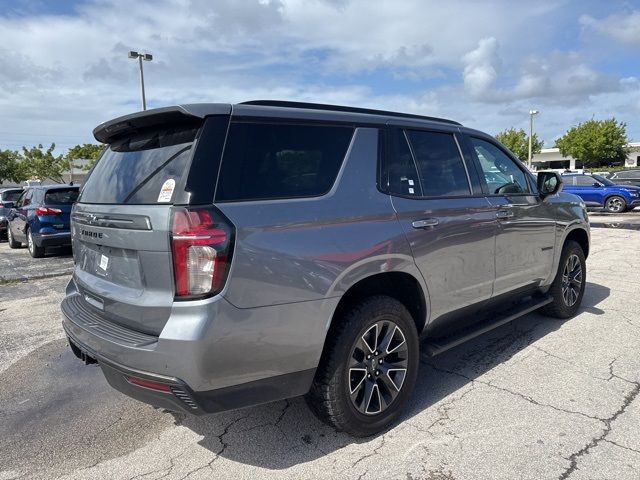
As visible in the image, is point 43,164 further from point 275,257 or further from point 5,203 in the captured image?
point 275,257

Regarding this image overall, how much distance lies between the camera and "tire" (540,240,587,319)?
496 cm

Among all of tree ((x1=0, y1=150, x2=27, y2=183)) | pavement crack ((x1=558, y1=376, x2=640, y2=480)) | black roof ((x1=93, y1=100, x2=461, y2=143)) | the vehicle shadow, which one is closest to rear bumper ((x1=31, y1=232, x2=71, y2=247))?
black roof ((x1=93, y1=100, x2=461, y2=143))

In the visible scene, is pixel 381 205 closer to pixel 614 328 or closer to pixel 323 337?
pixel 323 337

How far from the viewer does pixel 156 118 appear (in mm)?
2682

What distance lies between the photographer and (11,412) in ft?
11.5

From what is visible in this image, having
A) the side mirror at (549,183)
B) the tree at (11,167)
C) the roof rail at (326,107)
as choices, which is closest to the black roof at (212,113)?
the roof rail at (326,107)

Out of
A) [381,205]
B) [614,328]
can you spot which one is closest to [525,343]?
[614,328]

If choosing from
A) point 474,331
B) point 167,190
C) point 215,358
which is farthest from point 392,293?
point 167,190

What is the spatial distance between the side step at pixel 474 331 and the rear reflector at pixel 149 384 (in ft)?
6.05

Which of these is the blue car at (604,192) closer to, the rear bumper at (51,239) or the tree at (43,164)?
the rear bumper at (51,239)

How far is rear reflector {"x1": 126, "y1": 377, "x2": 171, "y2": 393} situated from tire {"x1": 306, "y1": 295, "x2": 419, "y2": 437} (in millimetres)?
856

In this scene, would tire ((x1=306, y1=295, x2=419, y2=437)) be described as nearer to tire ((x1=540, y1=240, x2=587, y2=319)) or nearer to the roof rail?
the roof rail

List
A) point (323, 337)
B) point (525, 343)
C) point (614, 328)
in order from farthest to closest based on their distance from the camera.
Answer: point (614, 328), point (525, 343), point (323, 337)

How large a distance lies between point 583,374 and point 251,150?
315 centimetres
